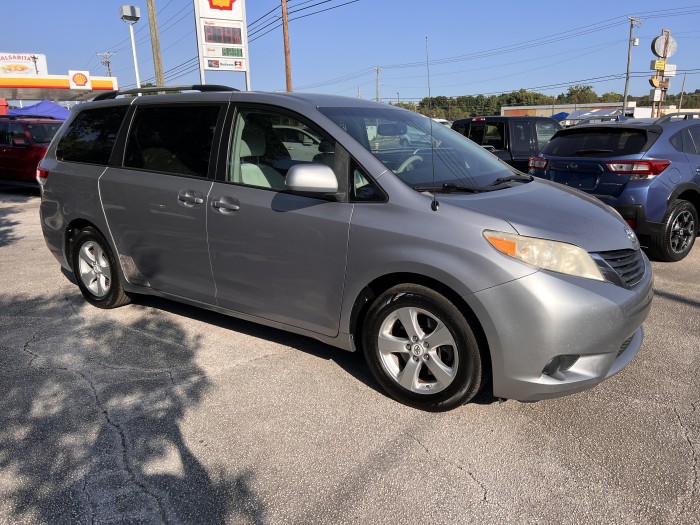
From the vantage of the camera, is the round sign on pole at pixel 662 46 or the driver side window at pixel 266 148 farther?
the round sign on pole at pixel 662 46

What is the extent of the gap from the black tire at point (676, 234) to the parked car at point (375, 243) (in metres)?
2.95

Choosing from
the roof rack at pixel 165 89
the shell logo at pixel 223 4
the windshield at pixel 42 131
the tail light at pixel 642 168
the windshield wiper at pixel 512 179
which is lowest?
the tail light at pixel 642 168

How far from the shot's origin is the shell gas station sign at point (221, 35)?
16.7 metres

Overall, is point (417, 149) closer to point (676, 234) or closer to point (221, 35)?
point (676, 234)

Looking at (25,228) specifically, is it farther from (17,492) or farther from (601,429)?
(601,429)

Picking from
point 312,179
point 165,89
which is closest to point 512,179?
point 312,179

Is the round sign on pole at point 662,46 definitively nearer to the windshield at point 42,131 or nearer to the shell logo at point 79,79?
the windshield at point 42,131

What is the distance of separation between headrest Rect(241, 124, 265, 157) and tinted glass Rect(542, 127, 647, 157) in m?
4.25

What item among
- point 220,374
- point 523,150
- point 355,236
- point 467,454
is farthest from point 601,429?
point 523,150

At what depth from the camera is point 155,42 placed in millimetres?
16391

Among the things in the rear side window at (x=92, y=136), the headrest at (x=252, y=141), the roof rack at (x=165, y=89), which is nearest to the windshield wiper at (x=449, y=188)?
the headrest at (x=252, y=141)

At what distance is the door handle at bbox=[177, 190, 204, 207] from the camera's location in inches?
143

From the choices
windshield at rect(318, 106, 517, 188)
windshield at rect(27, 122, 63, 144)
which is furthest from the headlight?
windshield at rect(27, 122, 63, 144)

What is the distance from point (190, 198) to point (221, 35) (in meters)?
15.3
